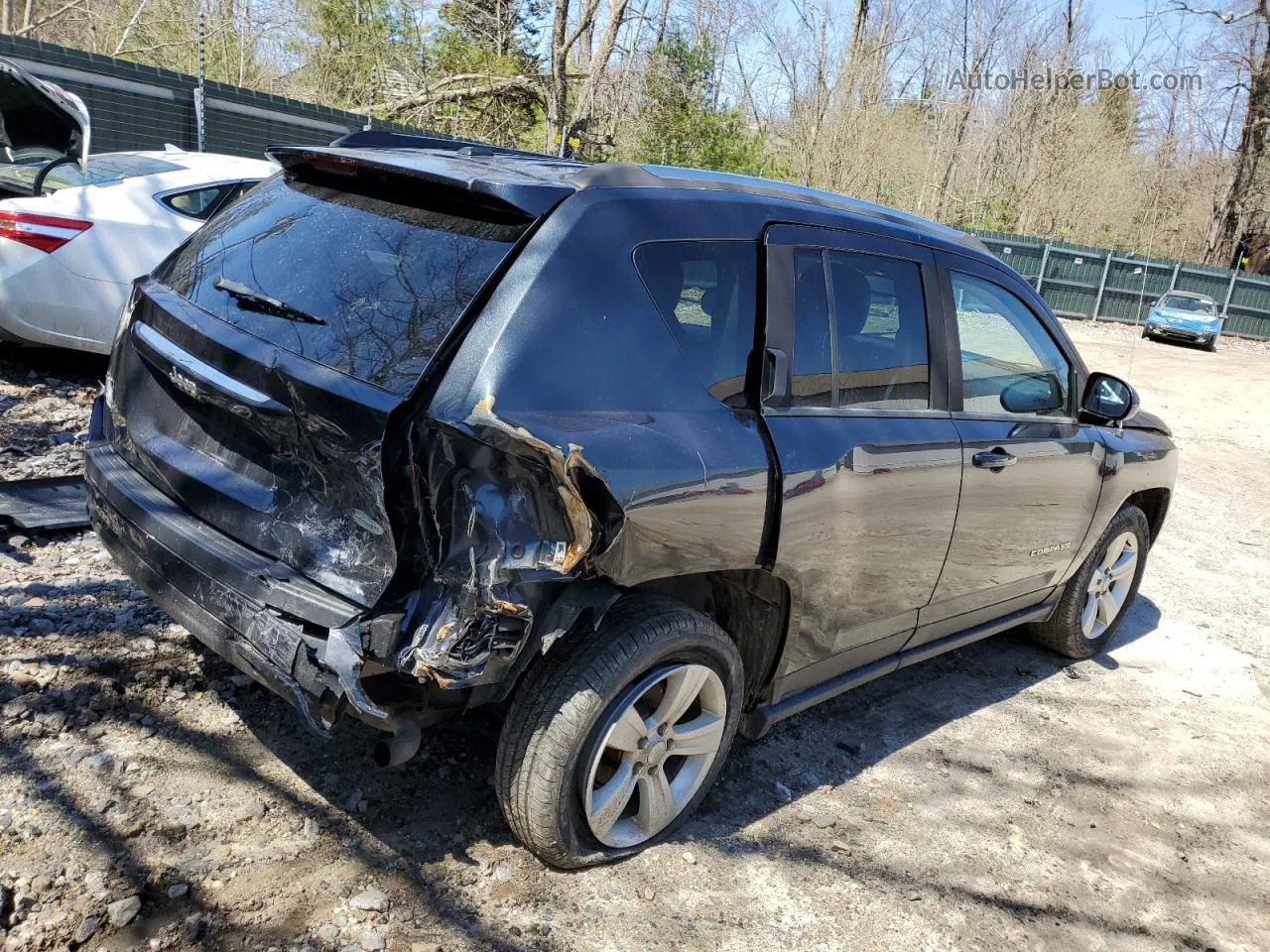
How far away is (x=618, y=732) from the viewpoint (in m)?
2.75

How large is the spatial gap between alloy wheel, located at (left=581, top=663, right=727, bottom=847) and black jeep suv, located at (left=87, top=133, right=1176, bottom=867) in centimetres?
1

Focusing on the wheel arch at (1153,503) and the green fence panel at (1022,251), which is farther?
the green fence panel at (1022,251)

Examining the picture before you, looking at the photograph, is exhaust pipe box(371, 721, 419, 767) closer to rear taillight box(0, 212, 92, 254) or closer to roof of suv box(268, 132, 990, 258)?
roof of suv box(268, 132, 990, 258)

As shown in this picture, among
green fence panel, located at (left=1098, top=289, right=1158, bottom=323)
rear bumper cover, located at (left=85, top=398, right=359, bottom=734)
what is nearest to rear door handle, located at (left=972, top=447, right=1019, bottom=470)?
rear bumper cover, located at (left=85, top=398, right=359, bottom=734)

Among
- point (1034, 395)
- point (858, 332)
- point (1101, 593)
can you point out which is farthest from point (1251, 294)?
point (858, 332)

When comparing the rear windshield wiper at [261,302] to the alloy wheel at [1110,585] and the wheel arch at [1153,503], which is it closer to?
the alloy wheel at [1110,585]

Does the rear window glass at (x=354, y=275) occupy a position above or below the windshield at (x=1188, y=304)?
above

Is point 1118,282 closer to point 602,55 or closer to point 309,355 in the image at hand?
point 602,55

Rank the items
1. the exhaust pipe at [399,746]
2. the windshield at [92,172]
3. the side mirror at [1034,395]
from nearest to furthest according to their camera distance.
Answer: the exhaust pipe at [399,746] → the side mirror at [1034,395] → the windshield at [92,172]

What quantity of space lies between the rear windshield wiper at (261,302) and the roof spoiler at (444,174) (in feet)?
1.48

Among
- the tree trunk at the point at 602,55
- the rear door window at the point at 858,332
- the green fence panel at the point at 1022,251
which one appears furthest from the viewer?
the green fence panel at the point at 1022,251

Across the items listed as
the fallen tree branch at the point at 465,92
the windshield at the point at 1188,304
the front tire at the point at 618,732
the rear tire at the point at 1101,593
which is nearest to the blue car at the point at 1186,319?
the windshield at the point at 1188,304

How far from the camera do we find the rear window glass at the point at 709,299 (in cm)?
276

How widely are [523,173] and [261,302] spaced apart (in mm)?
798
